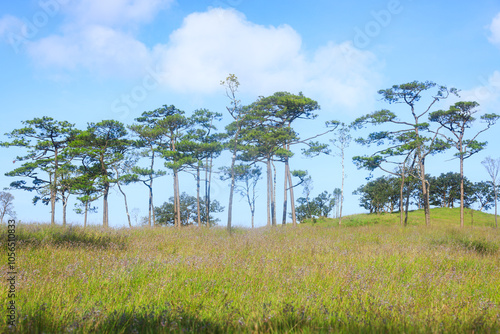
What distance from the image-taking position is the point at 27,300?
3676 millimetres

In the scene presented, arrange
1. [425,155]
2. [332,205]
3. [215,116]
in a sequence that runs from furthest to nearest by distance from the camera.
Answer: [332,205] → [215,116] → [425,155]

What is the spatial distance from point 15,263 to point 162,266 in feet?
8.23

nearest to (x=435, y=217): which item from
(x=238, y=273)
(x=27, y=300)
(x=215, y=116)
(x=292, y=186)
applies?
(x=292, y=186)

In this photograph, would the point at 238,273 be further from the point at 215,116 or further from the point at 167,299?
the point at 215,116

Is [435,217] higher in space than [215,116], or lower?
lower

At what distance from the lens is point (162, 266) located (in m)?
5.46

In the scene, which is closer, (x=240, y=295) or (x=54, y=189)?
(x=240, y=295)

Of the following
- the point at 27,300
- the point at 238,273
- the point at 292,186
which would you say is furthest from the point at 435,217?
the point at 27,300

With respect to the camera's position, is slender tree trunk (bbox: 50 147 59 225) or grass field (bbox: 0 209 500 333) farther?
slender tree trunk (bbox: 50 147 59 225)

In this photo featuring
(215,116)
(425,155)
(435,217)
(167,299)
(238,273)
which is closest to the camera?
(167,299)

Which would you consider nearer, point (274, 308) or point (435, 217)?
point (274, 308)

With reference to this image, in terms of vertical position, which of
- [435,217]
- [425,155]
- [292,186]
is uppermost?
[425,155]

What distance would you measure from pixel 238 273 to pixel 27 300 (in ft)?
9.26

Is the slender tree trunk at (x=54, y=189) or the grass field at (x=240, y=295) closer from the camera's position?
the grass field at (x=240, y=295)
